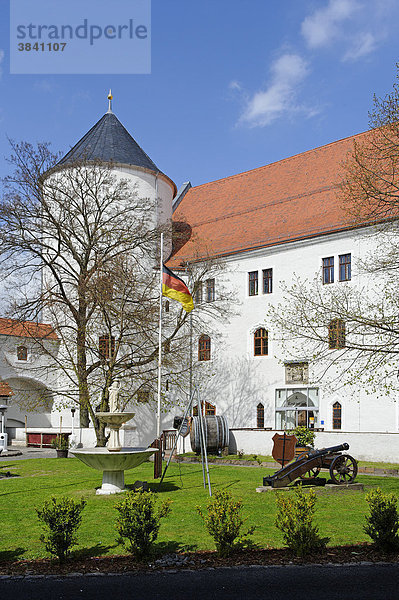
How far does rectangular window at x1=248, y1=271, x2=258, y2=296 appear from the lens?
36.6m

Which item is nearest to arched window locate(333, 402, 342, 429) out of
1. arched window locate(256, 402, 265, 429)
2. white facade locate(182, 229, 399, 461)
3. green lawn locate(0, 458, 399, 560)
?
white facade locate(182, 229, 399, 461)

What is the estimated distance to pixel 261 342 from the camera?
35.8 m

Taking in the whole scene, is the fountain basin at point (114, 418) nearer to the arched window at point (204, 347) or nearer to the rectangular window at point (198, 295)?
the rectangular window at point (198, 295)

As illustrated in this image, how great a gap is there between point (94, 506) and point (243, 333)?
76.9 feet

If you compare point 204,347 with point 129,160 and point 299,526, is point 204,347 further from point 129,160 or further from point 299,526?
point 299,526

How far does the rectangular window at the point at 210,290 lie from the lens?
38.8 metres

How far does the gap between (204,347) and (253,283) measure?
533 centimetres

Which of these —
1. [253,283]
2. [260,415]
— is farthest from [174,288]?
[253,283]

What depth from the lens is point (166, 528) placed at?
37.9 ft

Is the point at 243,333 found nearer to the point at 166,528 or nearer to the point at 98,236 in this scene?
the point at 98,236

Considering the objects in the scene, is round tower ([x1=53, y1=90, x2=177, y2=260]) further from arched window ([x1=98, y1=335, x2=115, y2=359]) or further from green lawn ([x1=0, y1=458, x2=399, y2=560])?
green lawn ([x1=0, y1=458, x2=399, y2=560])

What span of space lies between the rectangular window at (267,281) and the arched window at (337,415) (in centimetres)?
767

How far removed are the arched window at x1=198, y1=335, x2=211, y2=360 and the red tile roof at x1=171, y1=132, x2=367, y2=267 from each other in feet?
16.8

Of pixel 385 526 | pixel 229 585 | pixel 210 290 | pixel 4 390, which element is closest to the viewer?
pixel 229 585
